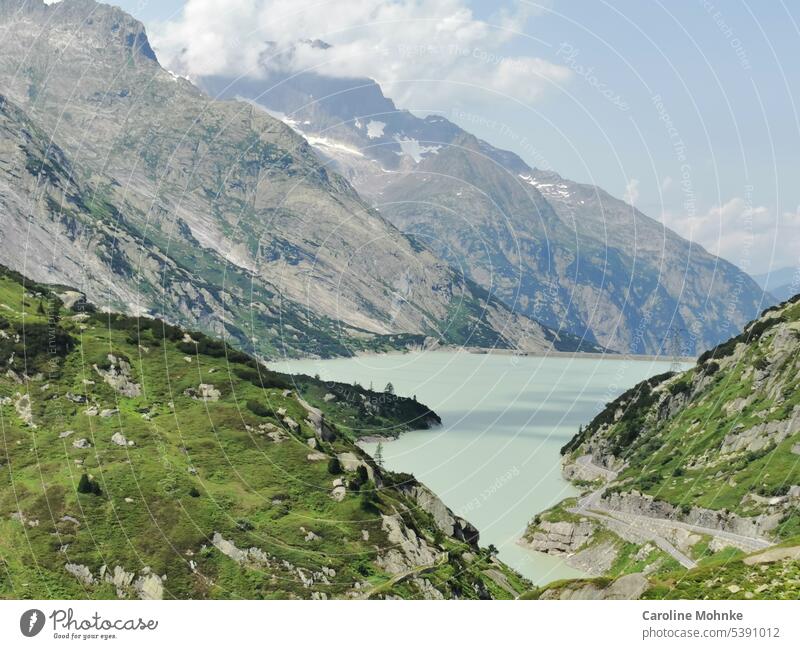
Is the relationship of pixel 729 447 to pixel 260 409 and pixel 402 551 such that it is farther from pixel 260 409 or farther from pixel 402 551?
pixel 402 551

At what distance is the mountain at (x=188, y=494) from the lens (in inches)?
2908

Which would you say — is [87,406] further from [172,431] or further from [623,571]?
[623,571]

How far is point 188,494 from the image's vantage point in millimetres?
85188

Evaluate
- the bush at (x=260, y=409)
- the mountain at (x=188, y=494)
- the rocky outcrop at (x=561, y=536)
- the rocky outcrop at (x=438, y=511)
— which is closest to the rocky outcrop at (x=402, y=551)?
the mountain at (x=188, y=494)

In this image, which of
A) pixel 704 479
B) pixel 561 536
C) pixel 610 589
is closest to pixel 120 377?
pixel 610 589

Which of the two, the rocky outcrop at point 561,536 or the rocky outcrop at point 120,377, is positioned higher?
the rocky outcrop at point 120,377

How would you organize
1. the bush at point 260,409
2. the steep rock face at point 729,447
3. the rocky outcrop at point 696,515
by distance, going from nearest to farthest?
the bush at point 260,409, the rocky outcrop at point 696,515, the steep rock face at point 729,447

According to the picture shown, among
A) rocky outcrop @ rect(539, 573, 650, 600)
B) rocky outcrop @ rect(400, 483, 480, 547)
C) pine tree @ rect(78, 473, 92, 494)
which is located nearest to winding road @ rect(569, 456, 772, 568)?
rocky outcrop @ rect(400, 483, 480, 547)

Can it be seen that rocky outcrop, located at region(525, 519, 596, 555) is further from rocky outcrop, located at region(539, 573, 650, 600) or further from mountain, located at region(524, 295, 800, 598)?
rocky outcrop, located at region(539, 573, 650, 600)

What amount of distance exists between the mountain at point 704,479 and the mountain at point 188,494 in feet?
108

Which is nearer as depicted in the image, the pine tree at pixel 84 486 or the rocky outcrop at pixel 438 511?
the pine tree at pixel 84 486

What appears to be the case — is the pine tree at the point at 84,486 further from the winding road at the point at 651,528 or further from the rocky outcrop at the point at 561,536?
the rocky outcrop at the point at 561,536

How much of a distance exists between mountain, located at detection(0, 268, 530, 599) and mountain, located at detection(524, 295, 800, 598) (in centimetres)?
3279

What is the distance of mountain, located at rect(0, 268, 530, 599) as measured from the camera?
73.9m
